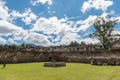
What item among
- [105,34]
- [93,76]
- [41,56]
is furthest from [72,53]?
[105,34]

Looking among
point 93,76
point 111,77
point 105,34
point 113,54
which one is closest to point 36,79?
point 93,76

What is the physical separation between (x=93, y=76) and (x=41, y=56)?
20.0m

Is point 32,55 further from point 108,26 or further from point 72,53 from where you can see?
point 108,26

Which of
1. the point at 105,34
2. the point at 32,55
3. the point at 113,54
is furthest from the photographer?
the point at 105,34

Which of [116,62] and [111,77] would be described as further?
[116,62]

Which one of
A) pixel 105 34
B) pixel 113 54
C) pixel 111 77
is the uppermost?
pixel 105 34

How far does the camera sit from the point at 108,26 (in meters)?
75.6

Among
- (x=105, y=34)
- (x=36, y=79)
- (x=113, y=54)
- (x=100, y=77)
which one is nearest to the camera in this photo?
(x=36, y=79)

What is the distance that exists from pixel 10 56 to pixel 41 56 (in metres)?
6.37

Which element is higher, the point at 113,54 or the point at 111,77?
the point at 113,54

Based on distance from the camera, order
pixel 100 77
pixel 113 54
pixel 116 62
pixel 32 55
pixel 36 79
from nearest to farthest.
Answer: pixel 36 79 < pixel 100 77 < pixel 116 62 < pixel 113 54 < pixel 32 55

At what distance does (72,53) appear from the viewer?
4094 centimetres

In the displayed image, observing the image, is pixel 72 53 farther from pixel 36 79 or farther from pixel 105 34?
pixel 105 34

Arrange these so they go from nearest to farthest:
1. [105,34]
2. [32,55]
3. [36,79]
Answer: [36,79], [32,55], [105,34]
